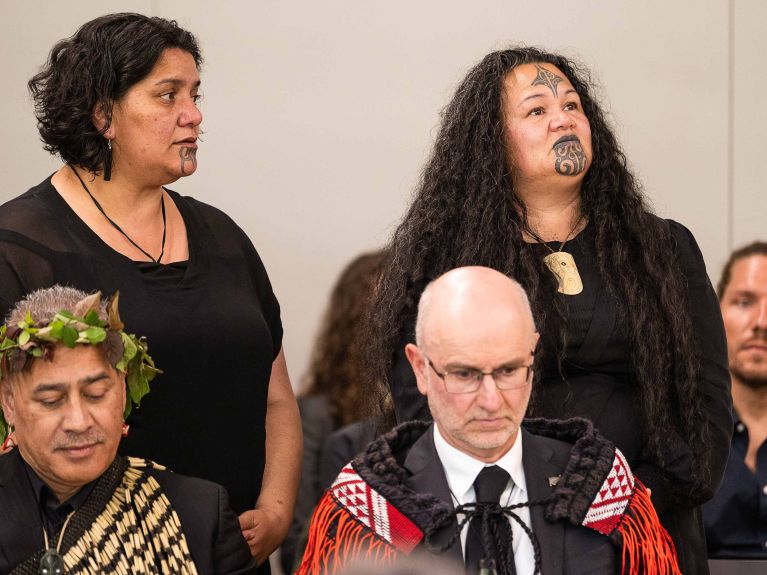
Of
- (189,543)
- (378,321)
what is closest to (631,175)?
(378,321)

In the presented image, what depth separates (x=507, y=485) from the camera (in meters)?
2.65

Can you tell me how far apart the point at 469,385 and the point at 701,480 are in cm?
81

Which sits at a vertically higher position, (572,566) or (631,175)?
(631,175)

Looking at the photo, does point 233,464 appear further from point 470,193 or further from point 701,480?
point 701,480

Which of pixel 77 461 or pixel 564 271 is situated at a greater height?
pixel 564 271

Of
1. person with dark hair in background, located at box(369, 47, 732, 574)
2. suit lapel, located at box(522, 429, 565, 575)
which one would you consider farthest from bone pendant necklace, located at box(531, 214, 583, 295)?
suit lapel, located at box(522, 429, 565, 575)

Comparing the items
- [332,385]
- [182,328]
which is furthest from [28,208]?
[332,385]

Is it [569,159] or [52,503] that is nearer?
[52,503]

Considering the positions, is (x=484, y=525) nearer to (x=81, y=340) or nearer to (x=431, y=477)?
(x=431, y=477)

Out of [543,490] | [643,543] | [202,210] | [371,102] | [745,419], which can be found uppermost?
[371,102]

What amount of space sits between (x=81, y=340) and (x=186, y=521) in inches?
16.9

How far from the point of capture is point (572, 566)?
8.56 ft

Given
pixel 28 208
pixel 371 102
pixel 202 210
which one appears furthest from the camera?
pixel 371 102

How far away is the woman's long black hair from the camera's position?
3.11 metres
